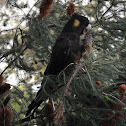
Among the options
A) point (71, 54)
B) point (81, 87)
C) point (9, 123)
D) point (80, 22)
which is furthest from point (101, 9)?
point (9, 123)

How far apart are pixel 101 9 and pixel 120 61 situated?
122 cm

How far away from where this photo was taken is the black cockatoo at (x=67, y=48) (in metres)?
1.95

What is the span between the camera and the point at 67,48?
1.99m

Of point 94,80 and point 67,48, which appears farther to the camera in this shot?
point 67,48

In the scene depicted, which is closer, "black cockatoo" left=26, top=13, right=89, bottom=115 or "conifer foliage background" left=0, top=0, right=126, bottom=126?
"conifer foliage background" left=0, top=0, right=126, bottom=126

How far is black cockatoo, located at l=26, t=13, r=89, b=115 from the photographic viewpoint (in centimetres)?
195

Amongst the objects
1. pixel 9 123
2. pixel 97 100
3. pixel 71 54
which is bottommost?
pixel 9 123

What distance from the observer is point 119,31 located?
6.74 feet

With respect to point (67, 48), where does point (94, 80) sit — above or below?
below

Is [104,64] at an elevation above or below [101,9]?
below

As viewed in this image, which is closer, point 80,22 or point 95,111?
point 95,111

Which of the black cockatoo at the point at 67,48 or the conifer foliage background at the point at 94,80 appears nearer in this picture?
the conifer foliage background at the point at 94,80

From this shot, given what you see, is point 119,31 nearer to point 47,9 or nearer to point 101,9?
point 101,9

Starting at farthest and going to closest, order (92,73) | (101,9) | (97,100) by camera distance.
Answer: (101,9) → (97,100) → (92,73)
